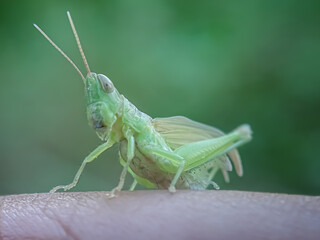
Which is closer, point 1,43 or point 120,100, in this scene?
point 120,100

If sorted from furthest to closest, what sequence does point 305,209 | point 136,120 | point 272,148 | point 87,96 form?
1. point 272,148
2. point 136,120
3. point 87,96
4. point 305,209

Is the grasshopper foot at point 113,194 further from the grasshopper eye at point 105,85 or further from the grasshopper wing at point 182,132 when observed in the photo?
the grasshopper wing at point 182,132

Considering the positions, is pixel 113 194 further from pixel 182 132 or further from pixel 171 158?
pixel 182 132

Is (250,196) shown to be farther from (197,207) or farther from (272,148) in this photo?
(272,148)

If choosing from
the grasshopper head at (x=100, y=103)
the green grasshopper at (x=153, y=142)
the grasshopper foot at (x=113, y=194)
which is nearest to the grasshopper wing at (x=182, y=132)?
the green grasshopper at (x=153, y=142)

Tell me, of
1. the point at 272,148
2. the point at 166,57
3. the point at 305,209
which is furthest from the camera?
the point at 166,57

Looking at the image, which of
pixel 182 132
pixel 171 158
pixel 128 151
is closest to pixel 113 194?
pixel 128 151

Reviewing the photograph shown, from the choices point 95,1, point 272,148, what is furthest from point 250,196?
point 95,1
